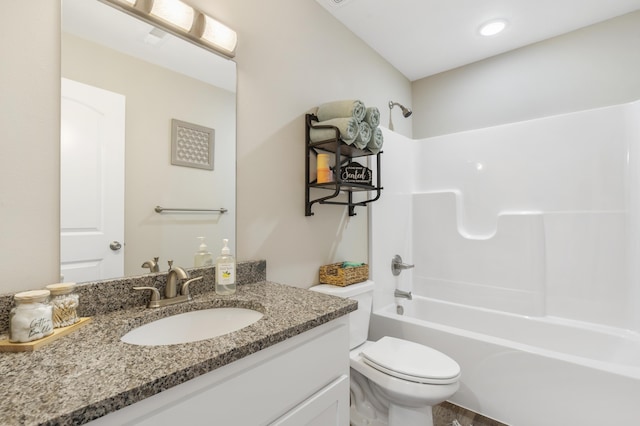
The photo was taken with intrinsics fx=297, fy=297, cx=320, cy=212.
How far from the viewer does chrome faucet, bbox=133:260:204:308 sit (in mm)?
987

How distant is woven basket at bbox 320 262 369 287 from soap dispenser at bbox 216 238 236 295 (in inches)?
26.5

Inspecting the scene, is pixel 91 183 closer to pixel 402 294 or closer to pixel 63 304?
pixel 63 304

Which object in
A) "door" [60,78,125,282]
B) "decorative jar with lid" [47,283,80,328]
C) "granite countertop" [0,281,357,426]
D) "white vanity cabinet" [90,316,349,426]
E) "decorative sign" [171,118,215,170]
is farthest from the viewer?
"decorative sign" [171,118,215,170]

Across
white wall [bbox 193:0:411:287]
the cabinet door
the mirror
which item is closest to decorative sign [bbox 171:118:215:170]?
the mirror

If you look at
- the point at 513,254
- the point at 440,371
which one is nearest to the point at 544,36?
the point at 513,254

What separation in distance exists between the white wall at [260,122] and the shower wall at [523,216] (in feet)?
1.69

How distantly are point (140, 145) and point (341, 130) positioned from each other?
88 centimetres

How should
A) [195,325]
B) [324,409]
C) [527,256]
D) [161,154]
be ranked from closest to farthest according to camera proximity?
[324,409]
[195,325]
[161,154]
[527,256]

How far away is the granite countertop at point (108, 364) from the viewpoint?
0.46 meters

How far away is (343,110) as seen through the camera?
1.54 m

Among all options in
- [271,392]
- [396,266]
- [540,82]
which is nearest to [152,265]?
[271,392]

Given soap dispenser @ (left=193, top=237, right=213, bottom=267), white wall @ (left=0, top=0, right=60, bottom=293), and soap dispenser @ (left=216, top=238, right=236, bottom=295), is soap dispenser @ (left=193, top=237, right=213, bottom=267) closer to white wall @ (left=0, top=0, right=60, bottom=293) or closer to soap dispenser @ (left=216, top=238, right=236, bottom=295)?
soap dispenser @ (left=216, top=238, right=236, bottom=295)

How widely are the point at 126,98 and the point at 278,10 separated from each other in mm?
928

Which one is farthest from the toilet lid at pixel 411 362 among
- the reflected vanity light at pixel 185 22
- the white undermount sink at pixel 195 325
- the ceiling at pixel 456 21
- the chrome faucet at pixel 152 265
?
the ceiling at pixel 456 21
